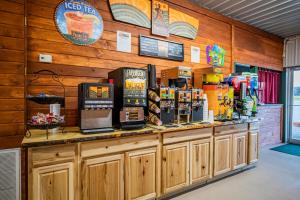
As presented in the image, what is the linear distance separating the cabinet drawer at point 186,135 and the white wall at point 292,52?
432cm

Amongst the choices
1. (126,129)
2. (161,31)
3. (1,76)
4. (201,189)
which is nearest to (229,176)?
(201,189)

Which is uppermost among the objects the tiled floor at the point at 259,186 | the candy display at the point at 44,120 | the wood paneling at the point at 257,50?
the wood paneling at the point at 257,50

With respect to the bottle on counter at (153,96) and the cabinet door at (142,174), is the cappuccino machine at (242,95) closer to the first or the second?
the bottle on counter at (153,96)

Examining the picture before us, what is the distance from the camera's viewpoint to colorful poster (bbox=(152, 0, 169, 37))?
3.09 m

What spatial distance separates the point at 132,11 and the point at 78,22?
33.7 inches

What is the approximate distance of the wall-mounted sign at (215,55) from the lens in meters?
3.87

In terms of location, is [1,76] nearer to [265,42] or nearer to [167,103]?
[167,103]

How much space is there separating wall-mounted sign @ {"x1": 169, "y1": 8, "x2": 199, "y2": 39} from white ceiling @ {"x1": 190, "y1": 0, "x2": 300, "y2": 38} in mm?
403

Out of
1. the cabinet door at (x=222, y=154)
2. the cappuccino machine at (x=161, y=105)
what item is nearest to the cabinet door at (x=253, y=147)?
the cabinet door at (x=222, y=154)

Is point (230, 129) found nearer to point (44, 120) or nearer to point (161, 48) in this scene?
point (161, 48)

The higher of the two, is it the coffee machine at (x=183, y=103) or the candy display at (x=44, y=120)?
the coffee machine at (x=183, y=103)

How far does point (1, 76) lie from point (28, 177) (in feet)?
3.54

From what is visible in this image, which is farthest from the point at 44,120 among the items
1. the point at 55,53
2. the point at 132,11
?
the point at 132,11

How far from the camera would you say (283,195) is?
103 inches
